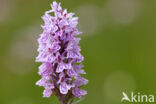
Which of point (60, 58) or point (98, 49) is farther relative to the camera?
point (98, 49)

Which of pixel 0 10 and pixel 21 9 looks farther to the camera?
pixel 21 9

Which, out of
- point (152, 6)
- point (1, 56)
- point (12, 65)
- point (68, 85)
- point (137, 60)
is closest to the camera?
point (68, 85)

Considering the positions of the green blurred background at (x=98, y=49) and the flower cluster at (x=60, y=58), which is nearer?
the flower cluster at (x=60, y=58)

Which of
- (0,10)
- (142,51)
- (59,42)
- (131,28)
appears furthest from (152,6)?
(59,42)

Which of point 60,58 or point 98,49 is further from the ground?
point 98,49

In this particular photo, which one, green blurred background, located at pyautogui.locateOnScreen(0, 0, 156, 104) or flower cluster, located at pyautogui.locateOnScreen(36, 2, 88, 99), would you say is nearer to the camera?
flower cluster, located at pyautogui.locateOnScreen(36, 2, 88, 99)

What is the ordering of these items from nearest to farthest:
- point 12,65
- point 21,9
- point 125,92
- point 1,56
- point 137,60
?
1. point 125,92
2. point 137,60
3. point 12,65
4. point 1,56
5. point 21,9

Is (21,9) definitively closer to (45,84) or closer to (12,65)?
(12,65)

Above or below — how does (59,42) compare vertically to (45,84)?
above
